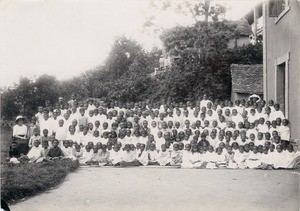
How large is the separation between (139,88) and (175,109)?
970 cm

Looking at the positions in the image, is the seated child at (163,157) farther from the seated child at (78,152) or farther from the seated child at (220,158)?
the seated child at (78,152)

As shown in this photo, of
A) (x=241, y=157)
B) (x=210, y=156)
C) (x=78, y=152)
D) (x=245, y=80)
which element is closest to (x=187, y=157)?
(x=210, y=156)

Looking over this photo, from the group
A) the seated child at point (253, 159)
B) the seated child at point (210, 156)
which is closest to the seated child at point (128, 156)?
the seated child at point (210, 156)

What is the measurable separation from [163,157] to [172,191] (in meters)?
3.24

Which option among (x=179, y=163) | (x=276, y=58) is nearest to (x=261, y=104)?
(x=276, y=58)

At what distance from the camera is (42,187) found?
6453mm

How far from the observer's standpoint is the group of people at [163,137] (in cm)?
932

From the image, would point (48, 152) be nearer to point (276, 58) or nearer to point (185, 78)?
point (276, 58)

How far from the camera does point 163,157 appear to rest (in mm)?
9773

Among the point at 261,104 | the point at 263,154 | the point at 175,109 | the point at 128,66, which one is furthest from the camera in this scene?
the point at 128,66

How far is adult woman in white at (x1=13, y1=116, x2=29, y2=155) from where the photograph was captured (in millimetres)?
9547

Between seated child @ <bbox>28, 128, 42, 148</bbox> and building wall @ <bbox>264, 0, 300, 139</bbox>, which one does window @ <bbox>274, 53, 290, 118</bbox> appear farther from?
seated child @ <bbox>28, 128, 42, 148</bbox>

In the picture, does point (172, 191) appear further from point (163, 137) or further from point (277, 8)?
point (277, 8)

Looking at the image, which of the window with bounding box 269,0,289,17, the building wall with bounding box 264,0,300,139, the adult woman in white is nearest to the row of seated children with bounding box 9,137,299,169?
the adult woman in white
